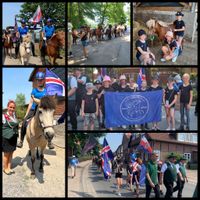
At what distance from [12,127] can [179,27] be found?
318cm

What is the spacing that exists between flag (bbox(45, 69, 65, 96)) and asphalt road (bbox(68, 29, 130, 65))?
34cm

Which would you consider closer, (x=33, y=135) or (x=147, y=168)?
(x=33, y=135)

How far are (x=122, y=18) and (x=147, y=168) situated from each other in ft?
8.21

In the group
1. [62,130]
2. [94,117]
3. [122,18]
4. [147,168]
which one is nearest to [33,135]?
[62,130]

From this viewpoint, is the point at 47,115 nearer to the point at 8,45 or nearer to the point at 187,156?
the point at 8,45

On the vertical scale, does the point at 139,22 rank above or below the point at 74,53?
above

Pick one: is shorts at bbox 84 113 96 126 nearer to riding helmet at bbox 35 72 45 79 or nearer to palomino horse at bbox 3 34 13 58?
riding helmet at bbox 35 72 45 79

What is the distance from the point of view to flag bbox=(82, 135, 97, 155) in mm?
6180

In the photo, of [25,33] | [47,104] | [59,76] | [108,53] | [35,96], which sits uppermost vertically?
[25,33]

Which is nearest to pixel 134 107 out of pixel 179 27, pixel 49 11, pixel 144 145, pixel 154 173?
pixel 144 145

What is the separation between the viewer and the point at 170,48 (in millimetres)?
6289

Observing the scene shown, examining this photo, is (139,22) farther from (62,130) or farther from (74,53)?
(62,130)

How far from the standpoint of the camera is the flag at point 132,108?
6.19 meters

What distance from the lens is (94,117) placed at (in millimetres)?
6203
